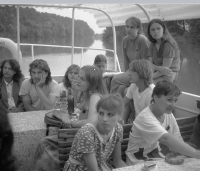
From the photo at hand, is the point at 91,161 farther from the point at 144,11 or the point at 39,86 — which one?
the point at 144,11

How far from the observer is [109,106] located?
173 centimetres

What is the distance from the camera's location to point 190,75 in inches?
488

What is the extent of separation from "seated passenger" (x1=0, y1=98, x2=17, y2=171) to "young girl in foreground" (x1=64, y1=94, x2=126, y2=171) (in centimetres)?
105

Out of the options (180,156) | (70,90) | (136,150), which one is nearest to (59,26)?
(70,90)

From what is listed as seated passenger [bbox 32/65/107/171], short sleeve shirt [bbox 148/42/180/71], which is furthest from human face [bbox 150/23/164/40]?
seated passenger [bbox 32/65/107/171]

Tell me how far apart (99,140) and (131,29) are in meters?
1.99

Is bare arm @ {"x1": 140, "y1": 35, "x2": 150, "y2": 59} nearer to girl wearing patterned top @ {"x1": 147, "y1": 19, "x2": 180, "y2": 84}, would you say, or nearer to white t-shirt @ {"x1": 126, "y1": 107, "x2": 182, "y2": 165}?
girl wearing patterned top @ {"x1": 147, "y1": 19, "x2": 180, "y2": 84}

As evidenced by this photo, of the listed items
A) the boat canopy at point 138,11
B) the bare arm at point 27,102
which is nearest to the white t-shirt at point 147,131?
the bare arm at point 27,102

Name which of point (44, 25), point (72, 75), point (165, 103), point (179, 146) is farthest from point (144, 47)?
point (44, 25)

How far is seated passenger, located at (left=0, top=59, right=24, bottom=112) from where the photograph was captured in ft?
10.8

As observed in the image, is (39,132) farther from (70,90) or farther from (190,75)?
(190,75)

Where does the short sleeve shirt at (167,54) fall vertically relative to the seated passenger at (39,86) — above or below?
above

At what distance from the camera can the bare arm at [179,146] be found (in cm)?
161

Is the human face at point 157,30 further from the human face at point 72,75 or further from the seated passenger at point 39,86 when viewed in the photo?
the seated passenger at point 39,86
